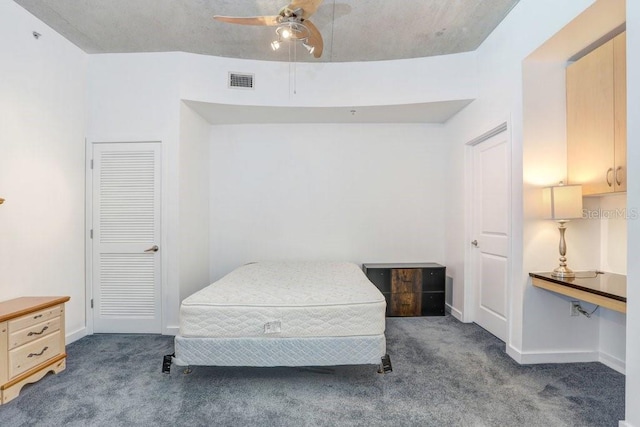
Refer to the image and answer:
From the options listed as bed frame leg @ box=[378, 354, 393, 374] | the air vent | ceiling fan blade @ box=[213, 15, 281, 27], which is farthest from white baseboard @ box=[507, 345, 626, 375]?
the air vent

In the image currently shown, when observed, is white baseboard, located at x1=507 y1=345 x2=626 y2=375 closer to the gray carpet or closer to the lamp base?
the gray carpet

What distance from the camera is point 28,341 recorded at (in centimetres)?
226

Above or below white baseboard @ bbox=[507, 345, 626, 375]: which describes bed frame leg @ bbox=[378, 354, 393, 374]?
above

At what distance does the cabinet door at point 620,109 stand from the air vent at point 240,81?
3134mm

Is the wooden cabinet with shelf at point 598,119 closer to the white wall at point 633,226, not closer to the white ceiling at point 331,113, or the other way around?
the white wall at point 633,226

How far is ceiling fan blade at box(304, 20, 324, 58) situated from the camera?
2.33 metres

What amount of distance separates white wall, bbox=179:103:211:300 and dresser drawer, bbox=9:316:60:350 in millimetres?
1081

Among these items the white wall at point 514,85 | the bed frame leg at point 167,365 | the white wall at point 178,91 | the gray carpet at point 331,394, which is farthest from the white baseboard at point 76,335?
the white wall at point 514,85

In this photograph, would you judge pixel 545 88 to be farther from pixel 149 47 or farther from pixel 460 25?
pixel 149 47

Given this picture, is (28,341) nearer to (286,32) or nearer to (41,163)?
(41,163)

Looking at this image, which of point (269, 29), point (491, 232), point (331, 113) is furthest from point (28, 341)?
point (491, 232)

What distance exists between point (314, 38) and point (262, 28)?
786 millimetres

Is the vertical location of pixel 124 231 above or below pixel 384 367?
above

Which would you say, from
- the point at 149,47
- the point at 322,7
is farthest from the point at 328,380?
the point at 149,47
